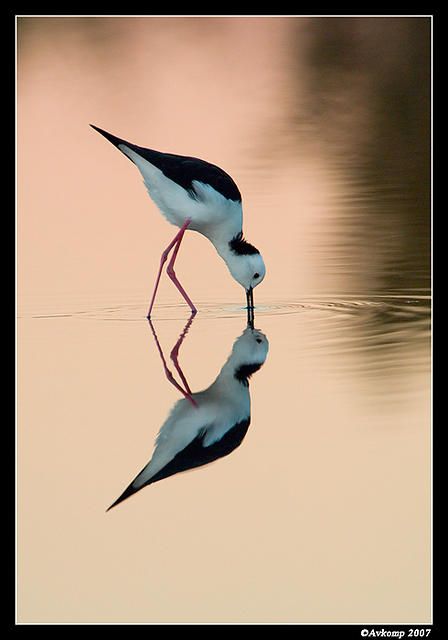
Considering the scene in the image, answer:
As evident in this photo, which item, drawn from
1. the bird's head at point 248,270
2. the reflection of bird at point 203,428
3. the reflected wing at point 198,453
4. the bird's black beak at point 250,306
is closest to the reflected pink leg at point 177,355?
the reflection of bird at point 203,428

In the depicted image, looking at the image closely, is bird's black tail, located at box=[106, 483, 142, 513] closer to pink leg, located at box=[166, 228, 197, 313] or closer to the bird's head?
pink leg, located at box=[166, 228, 197, 313]

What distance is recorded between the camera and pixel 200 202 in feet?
20.3

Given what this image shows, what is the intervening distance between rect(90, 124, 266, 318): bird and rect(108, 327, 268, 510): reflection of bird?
189cm

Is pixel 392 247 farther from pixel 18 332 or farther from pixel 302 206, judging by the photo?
pixel 18 332

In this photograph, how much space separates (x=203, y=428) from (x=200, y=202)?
285cm

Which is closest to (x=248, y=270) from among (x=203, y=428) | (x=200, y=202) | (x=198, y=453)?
(x=200, y=202)

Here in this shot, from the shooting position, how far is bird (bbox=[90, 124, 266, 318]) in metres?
6.02

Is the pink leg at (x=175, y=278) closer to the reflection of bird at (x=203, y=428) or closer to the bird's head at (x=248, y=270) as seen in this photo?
the bird's head at (x=248, y=270)

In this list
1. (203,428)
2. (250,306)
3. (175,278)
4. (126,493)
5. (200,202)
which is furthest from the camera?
(175,278)

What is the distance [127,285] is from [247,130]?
5315mm

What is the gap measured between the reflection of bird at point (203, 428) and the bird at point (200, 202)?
6.19 ft

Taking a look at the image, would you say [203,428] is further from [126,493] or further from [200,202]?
[200,202]

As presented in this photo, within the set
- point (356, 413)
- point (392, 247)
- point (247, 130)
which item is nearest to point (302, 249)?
point (392, 247)

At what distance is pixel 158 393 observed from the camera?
402 centimetres
